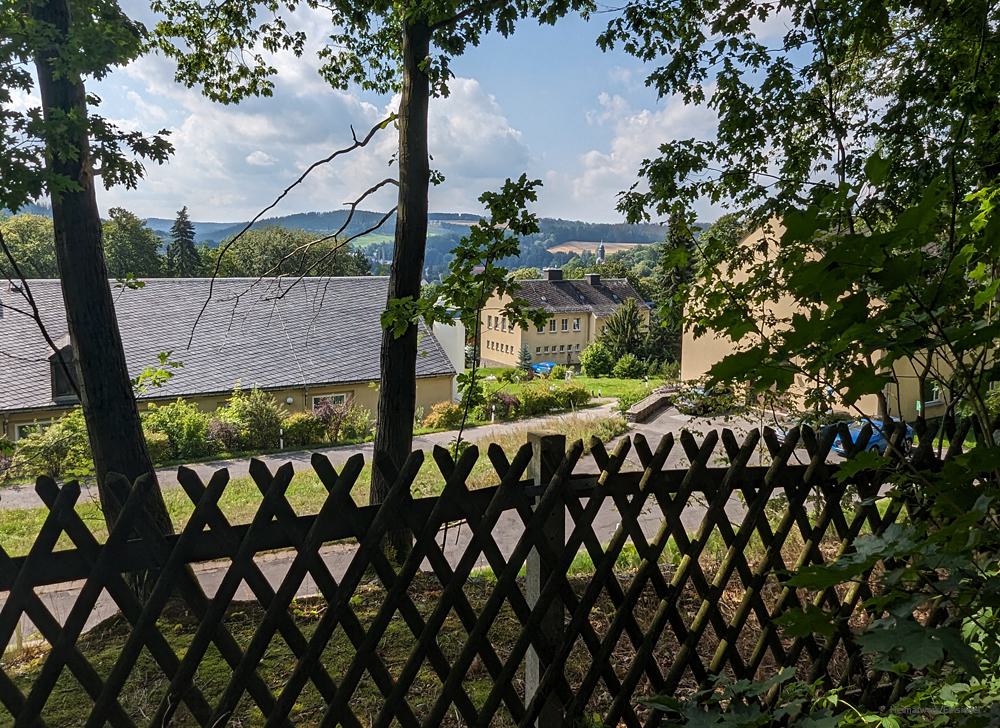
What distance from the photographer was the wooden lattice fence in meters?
1.62

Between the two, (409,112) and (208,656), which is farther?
(409,112)

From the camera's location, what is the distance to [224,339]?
22.2m

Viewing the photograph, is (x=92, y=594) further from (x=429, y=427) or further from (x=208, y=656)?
(x=429, y=427)

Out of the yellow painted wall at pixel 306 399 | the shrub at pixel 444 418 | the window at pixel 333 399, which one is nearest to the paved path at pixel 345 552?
the window at pixel 333 399

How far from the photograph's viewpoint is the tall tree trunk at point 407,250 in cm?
482

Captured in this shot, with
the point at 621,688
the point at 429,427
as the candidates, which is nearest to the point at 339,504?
the point at 621,688

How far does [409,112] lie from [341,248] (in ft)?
4.74

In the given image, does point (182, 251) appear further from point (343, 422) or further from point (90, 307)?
point (90, 307)

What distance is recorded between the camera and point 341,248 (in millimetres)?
5648

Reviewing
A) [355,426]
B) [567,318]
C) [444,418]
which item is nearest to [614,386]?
[444,418]

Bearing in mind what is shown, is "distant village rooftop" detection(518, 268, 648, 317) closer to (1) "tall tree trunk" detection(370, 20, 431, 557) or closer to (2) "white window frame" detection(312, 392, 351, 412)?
(2) "white window frame" detection(312, 392, 351, 412)

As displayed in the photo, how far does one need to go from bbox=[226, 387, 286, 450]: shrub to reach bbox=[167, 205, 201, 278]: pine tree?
37.0 metres

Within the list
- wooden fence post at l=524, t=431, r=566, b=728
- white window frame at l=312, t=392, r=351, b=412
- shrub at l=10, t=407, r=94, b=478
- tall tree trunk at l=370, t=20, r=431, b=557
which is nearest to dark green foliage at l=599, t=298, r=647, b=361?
white window frame at l=312, t=392, r=351, b=412

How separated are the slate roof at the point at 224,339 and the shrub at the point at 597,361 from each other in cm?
1399
